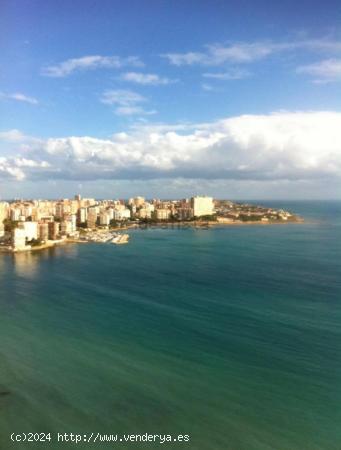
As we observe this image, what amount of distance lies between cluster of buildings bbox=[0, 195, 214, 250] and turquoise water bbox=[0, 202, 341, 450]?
4.24 metres

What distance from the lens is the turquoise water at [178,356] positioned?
2.54 m

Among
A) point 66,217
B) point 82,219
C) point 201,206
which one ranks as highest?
point 201,206

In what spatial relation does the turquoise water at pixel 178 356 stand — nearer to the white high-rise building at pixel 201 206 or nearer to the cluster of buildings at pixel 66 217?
the cluster of buildings at pixel 66 217

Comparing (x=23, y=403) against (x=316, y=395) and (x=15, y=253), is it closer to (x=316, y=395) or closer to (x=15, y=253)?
(x=316, y=395)

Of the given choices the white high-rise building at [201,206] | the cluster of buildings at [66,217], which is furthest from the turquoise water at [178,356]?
the white high-rise building at [201,206]

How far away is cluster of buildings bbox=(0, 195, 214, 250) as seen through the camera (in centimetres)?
1165

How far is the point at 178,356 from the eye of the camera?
355cm

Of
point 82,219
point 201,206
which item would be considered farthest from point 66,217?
point 201,206

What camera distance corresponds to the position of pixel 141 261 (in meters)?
9.20

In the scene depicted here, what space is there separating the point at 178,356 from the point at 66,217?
39.3ft

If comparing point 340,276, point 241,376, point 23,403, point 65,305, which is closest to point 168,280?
point 65,305

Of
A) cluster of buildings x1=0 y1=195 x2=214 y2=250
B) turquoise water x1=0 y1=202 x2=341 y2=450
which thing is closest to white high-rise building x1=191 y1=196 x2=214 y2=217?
cluster of buildings x1=0 y1=195 x2=214 y2=250

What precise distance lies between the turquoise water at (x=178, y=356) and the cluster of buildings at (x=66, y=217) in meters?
4.24

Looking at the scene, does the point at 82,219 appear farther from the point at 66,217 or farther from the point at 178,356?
the point at 178,356
